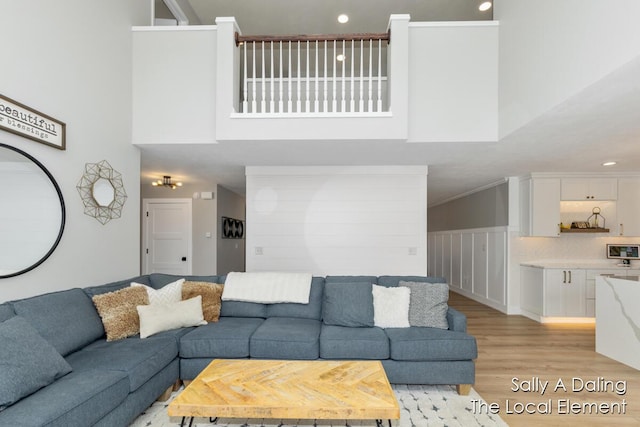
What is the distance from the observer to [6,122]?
249 centimetres

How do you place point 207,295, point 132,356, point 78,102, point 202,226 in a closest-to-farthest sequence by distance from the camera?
point 132,356, point 78,102, point 207,295, point 202,226

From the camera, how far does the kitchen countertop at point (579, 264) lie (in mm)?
5441

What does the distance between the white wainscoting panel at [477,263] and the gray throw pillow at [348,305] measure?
3824mm

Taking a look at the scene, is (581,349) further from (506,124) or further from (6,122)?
(6,122)

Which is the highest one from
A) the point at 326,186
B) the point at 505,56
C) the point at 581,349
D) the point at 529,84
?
the point at 505,56

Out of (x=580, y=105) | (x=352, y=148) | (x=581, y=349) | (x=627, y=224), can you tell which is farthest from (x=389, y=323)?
(x=627, y=224)

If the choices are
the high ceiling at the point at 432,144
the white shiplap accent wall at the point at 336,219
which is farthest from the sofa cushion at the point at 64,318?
the white shiplap accent wall at the point at 336,219

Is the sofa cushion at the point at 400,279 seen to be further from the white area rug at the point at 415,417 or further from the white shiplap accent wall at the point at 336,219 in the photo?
the white shiplap accent wall at the point at 336,219

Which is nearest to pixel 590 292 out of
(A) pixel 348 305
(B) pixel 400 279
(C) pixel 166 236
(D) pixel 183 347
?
(B) pixel 400 279

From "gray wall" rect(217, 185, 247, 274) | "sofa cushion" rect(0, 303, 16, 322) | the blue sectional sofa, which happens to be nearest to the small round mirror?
the blue sectional sofa

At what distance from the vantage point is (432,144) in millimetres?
4039

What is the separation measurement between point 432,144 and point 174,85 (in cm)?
292

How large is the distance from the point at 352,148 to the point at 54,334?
324 cm

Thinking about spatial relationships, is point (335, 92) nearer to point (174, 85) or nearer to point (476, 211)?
point (174, 85)
